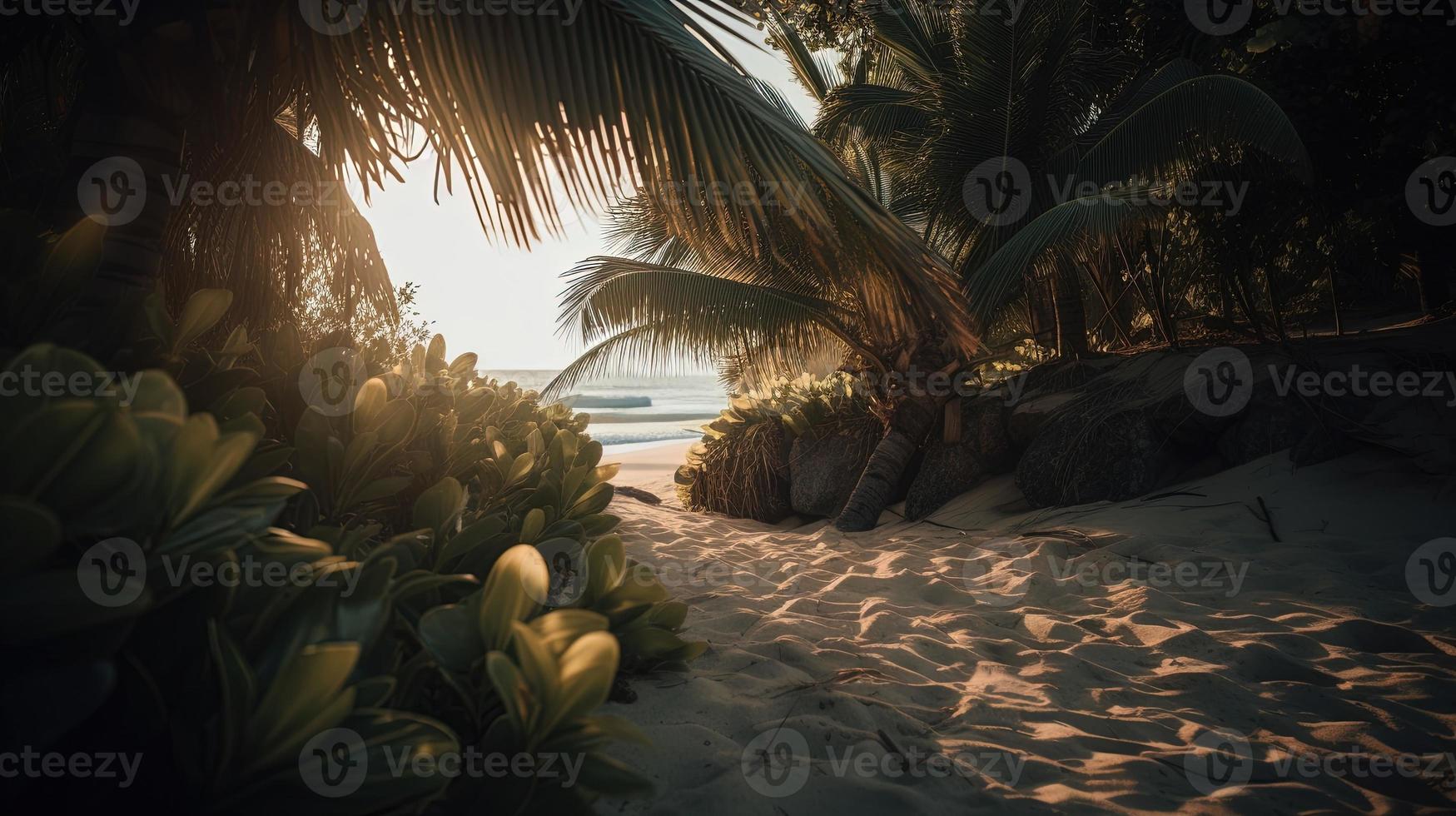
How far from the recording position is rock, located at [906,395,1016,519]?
6.09m

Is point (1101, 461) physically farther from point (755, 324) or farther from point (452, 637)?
point (452, 637)

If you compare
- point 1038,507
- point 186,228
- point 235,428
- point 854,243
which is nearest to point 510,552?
point 235,428

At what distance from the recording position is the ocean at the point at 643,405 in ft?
86.7

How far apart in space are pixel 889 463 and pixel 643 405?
3431 centimetres

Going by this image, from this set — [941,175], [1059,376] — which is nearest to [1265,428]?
[1059,376]

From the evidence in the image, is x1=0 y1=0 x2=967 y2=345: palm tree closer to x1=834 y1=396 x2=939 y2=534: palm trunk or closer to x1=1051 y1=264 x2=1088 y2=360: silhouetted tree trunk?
x1=834 y1=396 x2=939 y2=534: palm trunk

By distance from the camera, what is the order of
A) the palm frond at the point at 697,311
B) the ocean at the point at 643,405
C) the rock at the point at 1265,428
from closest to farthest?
the rock at the point at 1265,428
the palm frond at the point at 697,311
the ocean at the point at 643,405

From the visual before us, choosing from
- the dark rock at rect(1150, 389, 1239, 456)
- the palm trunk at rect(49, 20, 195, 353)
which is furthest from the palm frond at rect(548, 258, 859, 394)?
the palm trunk at rect(49, 20, 195, 353)

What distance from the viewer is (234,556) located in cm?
84

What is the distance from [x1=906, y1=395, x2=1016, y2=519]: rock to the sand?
1.54 metres

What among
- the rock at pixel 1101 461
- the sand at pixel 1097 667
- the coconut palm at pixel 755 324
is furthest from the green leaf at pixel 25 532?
the rock at pixel 1101 461

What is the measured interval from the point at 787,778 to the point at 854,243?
5.04ft

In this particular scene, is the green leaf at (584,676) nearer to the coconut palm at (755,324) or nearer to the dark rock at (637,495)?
the coconut palm at (755,324)

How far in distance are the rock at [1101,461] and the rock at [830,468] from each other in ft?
6.43
